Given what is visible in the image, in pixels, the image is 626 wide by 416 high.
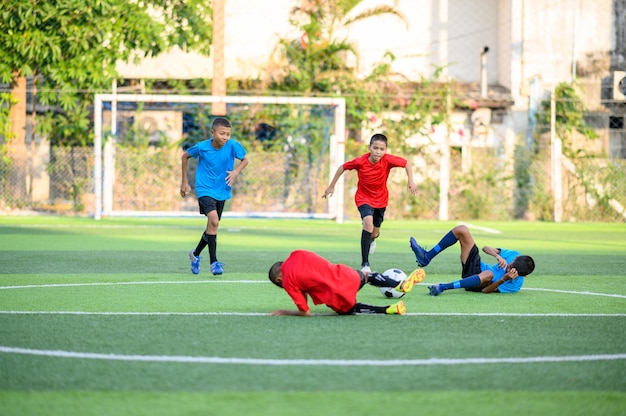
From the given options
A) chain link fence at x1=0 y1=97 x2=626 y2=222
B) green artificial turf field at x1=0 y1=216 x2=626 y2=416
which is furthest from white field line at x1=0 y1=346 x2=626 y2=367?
chain link fence at x1=0 y1=97 x2=626 y2=222

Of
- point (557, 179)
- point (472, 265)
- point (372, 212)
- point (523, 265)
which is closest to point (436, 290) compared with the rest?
point (472, 265)

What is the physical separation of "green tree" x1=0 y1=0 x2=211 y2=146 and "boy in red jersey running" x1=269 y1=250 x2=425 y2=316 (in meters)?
17.2

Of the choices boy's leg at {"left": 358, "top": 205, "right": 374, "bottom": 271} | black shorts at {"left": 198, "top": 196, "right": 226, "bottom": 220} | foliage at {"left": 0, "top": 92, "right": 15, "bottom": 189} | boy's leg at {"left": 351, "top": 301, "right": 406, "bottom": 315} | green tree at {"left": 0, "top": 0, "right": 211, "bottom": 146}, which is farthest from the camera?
foliage at {"left": 0, "top": 92, "right": 15, "bottom": 189}

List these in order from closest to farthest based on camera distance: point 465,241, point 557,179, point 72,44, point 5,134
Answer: point 465,241 → point 72,44 → point 5,134 → point 557,179

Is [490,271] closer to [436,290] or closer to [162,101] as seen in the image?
[436,290]

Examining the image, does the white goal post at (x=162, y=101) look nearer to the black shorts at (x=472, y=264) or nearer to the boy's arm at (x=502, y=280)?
the black shorts at (x=472, y=264)

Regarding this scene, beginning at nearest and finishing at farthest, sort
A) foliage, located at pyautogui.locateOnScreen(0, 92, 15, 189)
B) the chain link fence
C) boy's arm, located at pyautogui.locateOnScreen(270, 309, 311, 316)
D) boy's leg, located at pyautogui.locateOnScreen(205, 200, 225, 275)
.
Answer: boy's arm, located at pyautogui.locateOnScreen(270, 309, 311, 316)
boy's leg, located at pyautogui.locateOnScreen(205, 200, 225, 275)
foliage, located at pyautogui.locateOnScreen(0, 92, 15, 189)
the chain link fence

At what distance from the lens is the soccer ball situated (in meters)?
8.33

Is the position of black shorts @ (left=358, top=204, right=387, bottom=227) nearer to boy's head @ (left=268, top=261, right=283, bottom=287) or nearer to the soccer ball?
the soccer ball

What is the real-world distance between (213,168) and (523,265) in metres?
4.07

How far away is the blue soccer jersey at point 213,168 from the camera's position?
11.2m

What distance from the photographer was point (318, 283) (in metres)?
7.01

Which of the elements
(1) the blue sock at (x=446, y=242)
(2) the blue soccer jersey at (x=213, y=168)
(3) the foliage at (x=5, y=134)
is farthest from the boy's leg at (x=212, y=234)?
(3) the foliage at (x=5, y=134)

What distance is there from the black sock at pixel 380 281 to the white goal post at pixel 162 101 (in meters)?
13.7
